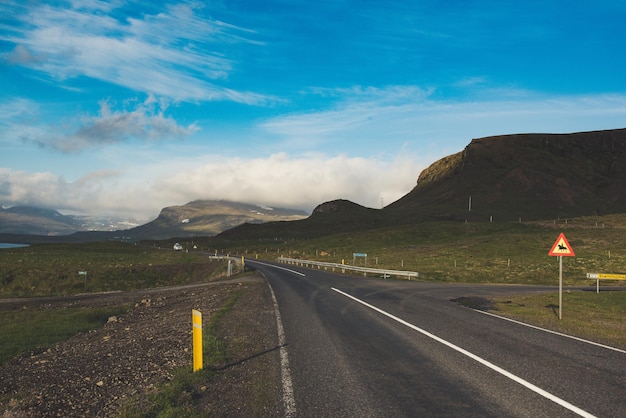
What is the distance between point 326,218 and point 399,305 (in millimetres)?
180079

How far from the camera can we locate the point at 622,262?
45438 mm

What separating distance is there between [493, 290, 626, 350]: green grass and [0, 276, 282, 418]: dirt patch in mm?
9871

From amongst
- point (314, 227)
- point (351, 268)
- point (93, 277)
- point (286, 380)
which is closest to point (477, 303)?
point (286, 380)

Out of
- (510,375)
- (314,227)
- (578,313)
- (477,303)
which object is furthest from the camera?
(314,227)

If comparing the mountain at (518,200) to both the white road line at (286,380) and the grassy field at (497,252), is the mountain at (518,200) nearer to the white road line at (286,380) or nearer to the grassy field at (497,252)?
the grassy field at (497,252)


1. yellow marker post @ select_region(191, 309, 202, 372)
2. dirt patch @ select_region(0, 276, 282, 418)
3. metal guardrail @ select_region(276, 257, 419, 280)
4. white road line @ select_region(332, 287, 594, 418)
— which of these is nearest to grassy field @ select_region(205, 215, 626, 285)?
metal guardrail @ select_region(276, 257, 419, 280)

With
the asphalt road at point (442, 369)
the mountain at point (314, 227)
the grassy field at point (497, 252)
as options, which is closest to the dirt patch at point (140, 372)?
the asphalt road at point (442, 369)

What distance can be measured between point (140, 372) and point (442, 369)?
632 cm

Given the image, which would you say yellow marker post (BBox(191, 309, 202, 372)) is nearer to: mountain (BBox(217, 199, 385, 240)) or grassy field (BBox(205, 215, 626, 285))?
grassy field (BBox(205, 215, 626, 285))

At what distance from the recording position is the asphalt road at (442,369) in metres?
6.68

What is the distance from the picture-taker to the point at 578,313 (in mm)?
18844

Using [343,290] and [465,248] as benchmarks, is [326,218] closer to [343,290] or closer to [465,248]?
[465,248]

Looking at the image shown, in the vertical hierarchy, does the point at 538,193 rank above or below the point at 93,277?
above

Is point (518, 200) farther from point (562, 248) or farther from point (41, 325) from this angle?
point (41, 325)
